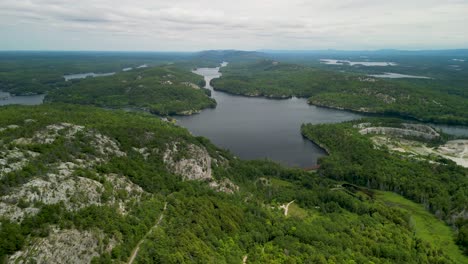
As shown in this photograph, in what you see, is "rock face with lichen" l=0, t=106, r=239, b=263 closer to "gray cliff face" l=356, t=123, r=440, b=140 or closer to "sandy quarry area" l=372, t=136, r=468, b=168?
"sandy quarry area" l=372, t=136, r=468, b=168

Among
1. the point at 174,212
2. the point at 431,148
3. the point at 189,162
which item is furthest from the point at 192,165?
the point at 431,148

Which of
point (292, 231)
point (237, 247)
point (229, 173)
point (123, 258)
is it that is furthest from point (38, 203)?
point (229, 173)

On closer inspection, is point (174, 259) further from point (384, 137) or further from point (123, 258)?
point (384, 137)

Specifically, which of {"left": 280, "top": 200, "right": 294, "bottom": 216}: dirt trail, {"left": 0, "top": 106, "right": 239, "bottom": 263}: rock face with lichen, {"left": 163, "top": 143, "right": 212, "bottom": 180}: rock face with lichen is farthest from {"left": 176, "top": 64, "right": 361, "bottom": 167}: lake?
{"left": 0, "top": 106, "right": 239, "bottom": 263}: rock face with lichen

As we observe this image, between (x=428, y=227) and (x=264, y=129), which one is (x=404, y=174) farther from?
(x=264, y=129)

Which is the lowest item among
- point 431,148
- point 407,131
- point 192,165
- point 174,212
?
point 431,148

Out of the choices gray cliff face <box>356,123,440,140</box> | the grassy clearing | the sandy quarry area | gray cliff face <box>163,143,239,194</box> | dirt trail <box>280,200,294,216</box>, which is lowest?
the grassy clearing
